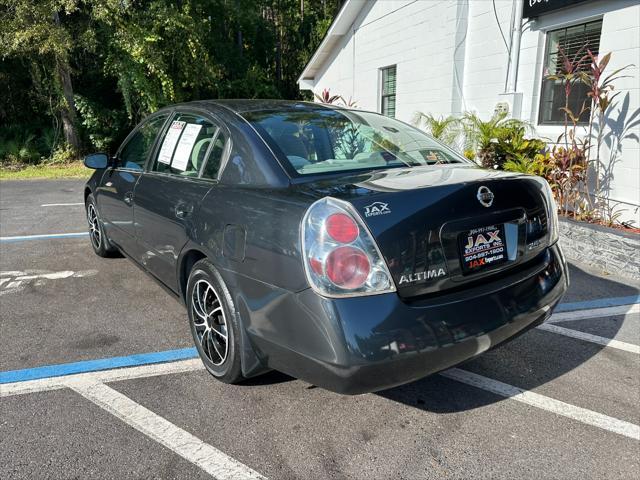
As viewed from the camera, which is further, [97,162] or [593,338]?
[97,162]

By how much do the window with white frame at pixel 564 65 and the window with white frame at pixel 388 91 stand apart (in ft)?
14.7

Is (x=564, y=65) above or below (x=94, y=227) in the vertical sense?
above

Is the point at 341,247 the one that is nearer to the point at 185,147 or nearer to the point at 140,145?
the point at 185,147

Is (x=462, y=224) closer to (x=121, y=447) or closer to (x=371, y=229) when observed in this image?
(x=371, y=229)

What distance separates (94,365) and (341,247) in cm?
198

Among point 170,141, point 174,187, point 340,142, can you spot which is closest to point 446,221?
point 340,142

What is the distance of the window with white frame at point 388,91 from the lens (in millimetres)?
11258

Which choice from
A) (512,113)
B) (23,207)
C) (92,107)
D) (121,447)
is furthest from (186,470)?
(92,107)

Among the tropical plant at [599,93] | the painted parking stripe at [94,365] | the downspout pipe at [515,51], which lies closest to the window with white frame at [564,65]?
the tropical plant at [599,93]

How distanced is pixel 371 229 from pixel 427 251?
292 mm

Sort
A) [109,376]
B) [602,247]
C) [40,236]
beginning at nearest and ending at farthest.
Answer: [109,376]
[602,247]
[40,236]

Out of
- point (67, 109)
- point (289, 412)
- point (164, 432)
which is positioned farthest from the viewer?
point (67, 109)

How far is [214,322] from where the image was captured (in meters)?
2.78

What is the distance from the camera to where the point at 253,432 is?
2400 mm
